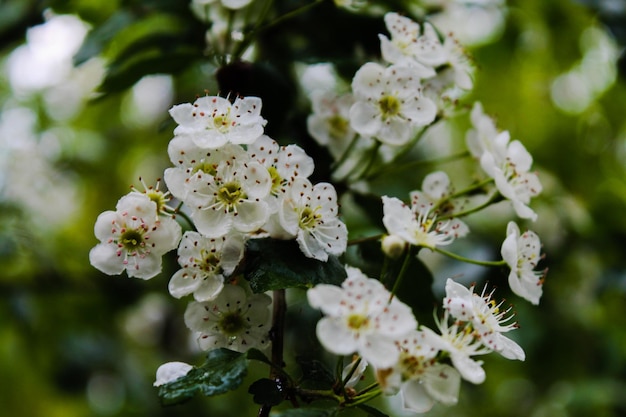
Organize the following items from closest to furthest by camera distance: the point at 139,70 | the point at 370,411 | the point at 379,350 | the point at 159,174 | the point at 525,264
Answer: the point at 379,350, the point at 370,411, the point at 525,264, the point at 139,70, the point at 159,174

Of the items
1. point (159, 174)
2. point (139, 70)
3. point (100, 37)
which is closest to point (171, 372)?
point (139, 70)

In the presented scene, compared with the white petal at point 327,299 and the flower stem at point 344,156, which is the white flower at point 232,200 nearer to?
the white petal at point 327,299

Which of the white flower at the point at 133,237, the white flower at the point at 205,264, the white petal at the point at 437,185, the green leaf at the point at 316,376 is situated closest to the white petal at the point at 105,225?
the white flower at the point at 133,237

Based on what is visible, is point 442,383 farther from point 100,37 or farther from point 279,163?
point 100,37

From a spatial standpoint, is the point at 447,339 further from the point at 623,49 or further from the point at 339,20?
the point at 623,49

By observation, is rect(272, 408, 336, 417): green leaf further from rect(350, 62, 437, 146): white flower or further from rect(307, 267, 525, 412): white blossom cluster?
rect(350, 62, 437, 146): white flower

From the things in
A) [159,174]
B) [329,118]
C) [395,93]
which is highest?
[395,93]

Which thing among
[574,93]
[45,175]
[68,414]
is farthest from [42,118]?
[574,93]
